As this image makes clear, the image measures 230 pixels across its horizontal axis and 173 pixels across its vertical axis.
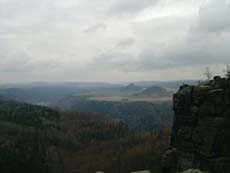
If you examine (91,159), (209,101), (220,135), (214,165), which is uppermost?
(209,101)

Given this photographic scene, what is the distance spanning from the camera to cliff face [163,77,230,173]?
65.3 m

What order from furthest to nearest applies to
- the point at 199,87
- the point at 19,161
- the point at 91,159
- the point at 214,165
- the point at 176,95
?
the point at 91,159, the point at 19,161, the point at 176,95, the point at 199,87, the point at 214,165

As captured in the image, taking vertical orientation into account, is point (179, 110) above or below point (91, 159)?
above

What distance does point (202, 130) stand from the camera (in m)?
68.1

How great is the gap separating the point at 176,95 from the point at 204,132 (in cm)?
1199

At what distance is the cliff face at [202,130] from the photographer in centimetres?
6531

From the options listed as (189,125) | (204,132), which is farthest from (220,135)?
(189,125)

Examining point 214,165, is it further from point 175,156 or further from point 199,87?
point 199,87

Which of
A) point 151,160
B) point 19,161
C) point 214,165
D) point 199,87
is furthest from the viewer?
point 151,160

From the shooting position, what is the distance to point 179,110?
74938 millimetres

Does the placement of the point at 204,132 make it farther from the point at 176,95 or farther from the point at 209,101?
the point at 176,95

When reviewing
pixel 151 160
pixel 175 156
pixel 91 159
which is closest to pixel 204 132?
pixel 175 156

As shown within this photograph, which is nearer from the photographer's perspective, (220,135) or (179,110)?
(220,135)

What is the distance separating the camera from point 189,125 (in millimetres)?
72062
